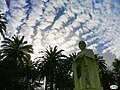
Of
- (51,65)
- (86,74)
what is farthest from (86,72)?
(51,65)

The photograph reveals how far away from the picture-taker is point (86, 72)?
7.37 m

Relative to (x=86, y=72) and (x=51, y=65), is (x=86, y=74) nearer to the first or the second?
(x=86, y=72)

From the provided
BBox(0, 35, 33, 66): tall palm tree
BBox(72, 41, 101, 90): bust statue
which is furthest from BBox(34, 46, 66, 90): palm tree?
BBox(72, 41, 101, 90): bust statue

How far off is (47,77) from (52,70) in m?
2.41

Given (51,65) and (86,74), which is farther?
(51,65)

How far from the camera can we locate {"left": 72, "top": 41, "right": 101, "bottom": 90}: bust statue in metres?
7.22

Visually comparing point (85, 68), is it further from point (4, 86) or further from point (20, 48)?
point (20, 48)

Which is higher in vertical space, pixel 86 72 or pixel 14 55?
pixel 14 55

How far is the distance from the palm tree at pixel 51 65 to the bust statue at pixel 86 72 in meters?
26.0

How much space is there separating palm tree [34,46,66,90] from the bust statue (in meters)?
26.0

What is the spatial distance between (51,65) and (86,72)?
2670 centimetres

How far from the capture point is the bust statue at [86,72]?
23.7 feet

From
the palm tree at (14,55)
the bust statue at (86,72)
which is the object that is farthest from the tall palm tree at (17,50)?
A: the bust statue at (86,72)

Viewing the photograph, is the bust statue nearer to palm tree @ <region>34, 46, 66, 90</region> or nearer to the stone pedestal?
the stone pedestal
